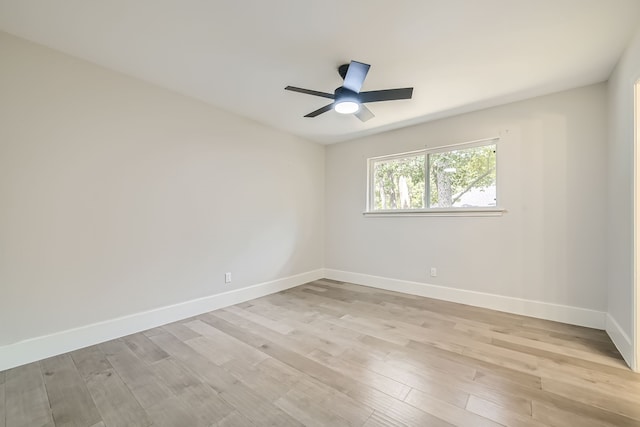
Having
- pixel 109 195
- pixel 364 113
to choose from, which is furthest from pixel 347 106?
pixel 109 195

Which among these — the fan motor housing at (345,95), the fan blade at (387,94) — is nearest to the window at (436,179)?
the fan blade at (387,94)

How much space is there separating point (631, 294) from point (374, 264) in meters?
2.69

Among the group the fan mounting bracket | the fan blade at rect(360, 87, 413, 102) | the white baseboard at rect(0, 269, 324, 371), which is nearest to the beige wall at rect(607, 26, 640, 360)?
the fan blade at rect(360, 87, 413, 102)

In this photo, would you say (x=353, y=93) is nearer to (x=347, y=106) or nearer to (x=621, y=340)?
(x=347, y=106)

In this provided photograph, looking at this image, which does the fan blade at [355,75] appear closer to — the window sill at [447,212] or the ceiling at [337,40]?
the ceiling at [337,40]

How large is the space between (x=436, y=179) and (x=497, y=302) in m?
1.70

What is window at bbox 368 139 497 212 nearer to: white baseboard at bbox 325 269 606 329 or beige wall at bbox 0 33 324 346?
white baseboard at bbox 325 269 606 329

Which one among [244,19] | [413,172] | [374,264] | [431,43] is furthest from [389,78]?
[374,264]

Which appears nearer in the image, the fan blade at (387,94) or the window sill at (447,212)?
the fan blade at (387,94)

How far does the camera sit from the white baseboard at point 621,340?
1.91m

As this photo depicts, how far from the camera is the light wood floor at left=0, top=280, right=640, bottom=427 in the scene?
1.47 metres

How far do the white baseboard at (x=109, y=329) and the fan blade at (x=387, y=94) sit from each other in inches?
108

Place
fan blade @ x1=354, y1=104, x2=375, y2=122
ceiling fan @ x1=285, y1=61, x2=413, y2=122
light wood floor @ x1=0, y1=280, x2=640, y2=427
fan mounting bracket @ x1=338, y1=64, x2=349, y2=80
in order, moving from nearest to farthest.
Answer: light wood floor @ x1=0, y1=280, x2=640, y2=427 → ceiling fan @ x1=285, y1=61, x2=413, y2=122 → fan mounting bracket @ x1=338, y1=64, x2=349, y2=80 → fan blade @ x1=354, y1=104, x2=375, y2=122

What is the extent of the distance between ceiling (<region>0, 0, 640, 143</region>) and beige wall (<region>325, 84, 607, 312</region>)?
35cm
